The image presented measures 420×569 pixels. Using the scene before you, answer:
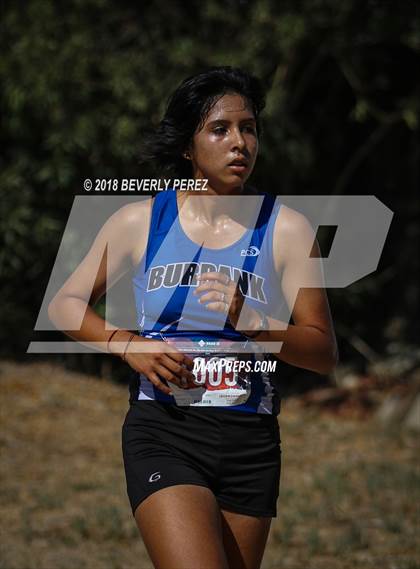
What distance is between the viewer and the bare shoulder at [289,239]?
286cm

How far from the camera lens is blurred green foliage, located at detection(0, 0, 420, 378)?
26.5ft

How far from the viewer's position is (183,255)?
114 inches

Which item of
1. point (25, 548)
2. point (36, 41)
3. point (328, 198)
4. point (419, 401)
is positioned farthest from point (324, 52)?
point (25, 548)

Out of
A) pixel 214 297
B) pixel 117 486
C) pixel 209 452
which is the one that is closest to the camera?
pixel 214 297

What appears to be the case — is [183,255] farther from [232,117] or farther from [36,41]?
[36,41]

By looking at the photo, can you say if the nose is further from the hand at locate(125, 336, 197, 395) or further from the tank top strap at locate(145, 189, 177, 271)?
the hand at locate(125, 336, 197, 395)

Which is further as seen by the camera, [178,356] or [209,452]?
[209,452]

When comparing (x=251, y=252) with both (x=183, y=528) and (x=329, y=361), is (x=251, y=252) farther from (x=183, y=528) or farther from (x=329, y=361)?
(x=183, y=528)

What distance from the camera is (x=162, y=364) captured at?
8.80 ft

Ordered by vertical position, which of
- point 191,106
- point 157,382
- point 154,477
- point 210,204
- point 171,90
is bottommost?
point 154,477

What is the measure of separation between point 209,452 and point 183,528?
0.93ft

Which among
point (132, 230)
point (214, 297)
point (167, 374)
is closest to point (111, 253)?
point (132, 230)

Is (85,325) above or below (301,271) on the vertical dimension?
below

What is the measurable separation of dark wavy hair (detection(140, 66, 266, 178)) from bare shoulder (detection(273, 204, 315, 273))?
0.42m
